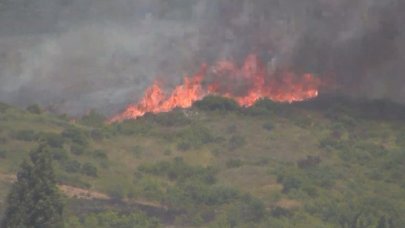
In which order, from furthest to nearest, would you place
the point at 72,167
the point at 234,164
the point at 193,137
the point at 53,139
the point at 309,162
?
the point at 193,137, the point at 53,139, the point at 309,162, the point at 234,164, the point at 72,167

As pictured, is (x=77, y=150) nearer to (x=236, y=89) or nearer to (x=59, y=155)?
(x=59, y=155)

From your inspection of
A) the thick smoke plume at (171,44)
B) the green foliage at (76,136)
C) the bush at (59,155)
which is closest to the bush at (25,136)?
the green foliage at (76,136)

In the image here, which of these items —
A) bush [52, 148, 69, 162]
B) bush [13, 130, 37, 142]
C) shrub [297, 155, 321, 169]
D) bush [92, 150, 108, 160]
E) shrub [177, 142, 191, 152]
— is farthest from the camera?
shrub [177, 142, 191, 152]

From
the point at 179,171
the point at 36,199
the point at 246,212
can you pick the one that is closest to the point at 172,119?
the point at 179,171

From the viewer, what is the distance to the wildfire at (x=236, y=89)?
7488cm

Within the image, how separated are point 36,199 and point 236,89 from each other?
4017 cm

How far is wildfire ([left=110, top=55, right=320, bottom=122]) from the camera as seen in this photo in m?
74.9

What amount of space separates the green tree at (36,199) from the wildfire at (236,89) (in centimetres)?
3763

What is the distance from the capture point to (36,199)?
120 feet

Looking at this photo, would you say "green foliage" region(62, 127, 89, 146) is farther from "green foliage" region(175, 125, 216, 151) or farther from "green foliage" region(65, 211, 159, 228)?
"green foliage" region(65, 211, 159, 228)

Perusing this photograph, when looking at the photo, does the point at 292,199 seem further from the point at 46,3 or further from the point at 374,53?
the point at 46,3

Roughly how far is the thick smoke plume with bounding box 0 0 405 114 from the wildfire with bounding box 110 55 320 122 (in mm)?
843

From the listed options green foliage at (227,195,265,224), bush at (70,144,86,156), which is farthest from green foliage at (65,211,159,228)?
bush at (70,144,86,156)

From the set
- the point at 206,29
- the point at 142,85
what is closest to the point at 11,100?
the point at 142,85
